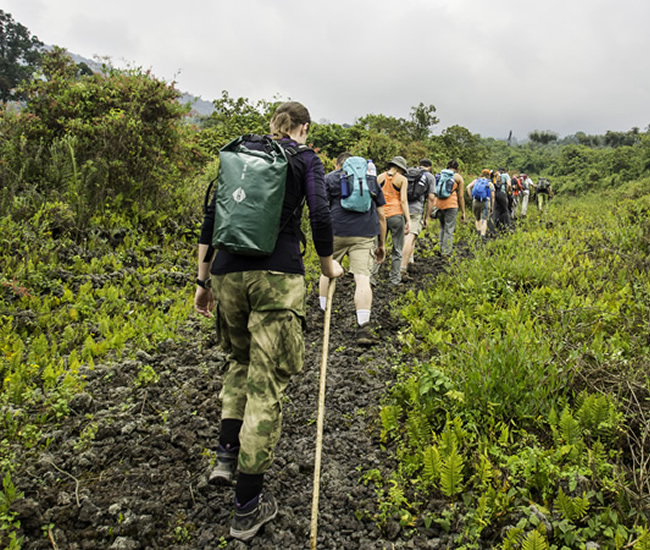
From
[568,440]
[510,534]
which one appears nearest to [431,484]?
[510,534]

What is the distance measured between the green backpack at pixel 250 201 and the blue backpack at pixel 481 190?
939 centimetres

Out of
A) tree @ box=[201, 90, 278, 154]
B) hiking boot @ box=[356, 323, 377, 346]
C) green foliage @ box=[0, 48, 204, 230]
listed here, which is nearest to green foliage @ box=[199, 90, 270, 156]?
tree @ box=[201, 90, 278, 154]

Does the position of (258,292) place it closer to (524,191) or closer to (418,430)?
(418,430)

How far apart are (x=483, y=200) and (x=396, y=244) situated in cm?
491

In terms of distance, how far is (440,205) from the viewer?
30.2ft

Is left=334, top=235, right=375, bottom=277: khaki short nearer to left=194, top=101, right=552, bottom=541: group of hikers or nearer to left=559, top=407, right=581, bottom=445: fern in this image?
left=194, top=101, right=552, bottom=541: group of hikers

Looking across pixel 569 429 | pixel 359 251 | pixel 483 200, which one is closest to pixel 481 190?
pixel 483 200

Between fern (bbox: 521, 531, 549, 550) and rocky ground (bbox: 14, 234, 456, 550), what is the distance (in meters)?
0.45

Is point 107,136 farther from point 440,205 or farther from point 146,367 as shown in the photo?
point 440,205

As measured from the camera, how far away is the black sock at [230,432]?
2750mm

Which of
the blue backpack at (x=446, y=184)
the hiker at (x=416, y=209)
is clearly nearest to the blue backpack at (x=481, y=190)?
the blue backpack at (x=446, y=184)

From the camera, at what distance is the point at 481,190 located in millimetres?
10773

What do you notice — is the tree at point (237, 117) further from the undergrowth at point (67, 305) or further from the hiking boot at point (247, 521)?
the hiking boot at point (247, 521)

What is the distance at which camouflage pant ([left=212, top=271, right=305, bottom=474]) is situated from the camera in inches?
95.3
